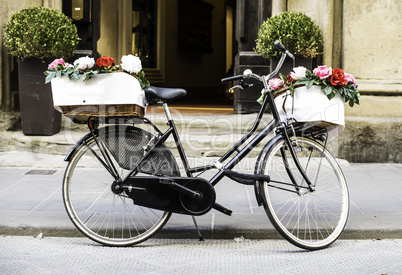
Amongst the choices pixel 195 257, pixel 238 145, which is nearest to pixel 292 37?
pixel 238 145

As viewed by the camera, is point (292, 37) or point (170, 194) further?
point (292, 37)

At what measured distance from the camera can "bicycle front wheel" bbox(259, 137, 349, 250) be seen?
403 cm

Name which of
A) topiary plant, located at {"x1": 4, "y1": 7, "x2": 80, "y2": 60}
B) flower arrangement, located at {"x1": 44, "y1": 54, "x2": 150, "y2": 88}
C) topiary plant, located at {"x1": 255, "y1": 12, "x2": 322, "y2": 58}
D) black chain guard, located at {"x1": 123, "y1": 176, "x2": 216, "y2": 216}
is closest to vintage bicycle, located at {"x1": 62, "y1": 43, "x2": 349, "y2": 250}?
black chain guard, located at {"x1": 123, "y1": 176, "x2": 216, "y2": 216}

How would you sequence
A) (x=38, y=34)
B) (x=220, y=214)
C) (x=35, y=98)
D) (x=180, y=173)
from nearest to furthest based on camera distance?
(x=180, y=173) → (x=220, y=214) → (x=38, y=34) → (x=35, y=98)

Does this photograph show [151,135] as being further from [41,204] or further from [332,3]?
[332,3]

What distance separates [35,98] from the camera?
7.28 meters

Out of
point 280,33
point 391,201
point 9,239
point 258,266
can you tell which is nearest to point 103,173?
point 9,239

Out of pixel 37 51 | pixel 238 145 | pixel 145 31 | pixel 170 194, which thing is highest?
pixel 145 31

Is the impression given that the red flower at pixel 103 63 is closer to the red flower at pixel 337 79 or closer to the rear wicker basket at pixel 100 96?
the rear wicker basket at pixel 100 96

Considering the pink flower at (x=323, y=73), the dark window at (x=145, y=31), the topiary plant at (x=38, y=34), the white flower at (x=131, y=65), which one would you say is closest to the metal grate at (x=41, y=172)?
the topiary plant at (x=38, y=34)

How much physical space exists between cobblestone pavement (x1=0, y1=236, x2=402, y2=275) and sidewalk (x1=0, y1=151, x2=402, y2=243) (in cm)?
8

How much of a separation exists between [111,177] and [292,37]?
3.63 m

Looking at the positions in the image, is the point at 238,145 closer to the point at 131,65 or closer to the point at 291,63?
the point at 131,65

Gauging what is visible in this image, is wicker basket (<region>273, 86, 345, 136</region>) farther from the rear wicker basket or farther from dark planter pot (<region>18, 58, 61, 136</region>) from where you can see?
dark planter pot (<region>18, 58, 61, 136</region>)
